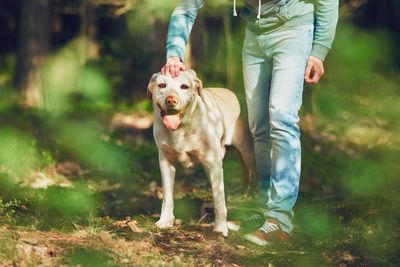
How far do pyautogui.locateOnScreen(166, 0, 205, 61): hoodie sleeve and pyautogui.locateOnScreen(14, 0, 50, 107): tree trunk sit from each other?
28.0 feet

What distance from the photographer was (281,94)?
201 inches

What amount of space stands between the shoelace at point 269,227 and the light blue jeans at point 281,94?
5 centimetres

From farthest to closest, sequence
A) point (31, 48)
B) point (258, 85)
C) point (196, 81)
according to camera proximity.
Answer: point (31, 48), point (258, 85), point (196, 81)

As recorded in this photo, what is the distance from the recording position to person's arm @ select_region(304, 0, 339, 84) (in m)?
5.14

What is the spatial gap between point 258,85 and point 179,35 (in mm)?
708

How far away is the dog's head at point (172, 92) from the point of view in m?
4.84

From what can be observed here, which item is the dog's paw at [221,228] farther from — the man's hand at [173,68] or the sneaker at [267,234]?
the man's hand at [173,68]

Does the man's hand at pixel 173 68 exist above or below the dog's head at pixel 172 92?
above

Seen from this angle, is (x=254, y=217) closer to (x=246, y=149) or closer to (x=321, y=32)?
(x=246, y=149)

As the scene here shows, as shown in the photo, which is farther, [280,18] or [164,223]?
[164,223]

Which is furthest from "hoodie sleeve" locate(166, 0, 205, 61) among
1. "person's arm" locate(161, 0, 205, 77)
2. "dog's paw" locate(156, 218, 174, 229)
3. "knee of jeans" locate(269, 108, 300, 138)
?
"dog's paw" locate(156, 218, 174, 229)

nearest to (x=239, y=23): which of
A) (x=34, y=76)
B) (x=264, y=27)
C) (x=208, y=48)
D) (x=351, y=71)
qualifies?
(x=208, y=48)

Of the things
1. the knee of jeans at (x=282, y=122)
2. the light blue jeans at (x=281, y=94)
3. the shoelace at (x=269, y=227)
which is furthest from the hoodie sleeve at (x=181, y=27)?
the shoelace at (x=269, y=227)

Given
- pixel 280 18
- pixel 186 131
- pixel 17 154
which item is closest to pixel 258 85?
pixel 280 18
